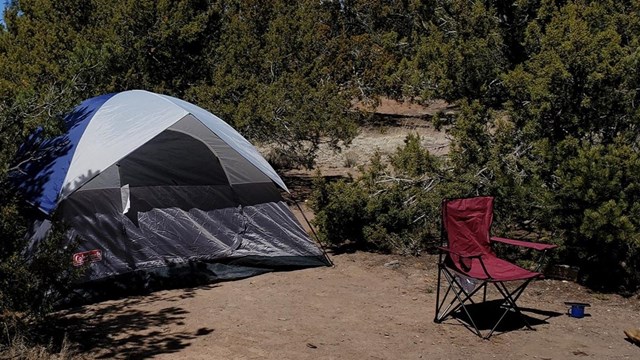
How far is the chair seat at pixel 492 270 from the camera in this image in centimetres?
508

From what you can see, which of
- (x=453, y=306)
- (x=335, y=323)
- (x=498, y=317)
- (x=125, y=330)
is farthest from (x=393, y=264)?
(x=125, y=330)

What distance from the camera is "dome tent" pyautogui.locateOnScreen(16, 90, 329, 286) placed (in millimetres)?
6355

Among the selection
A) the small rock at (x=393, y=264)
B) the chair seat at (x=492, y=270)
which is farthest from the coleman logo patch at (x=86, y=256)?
the chair seat at (x=492, y=270)

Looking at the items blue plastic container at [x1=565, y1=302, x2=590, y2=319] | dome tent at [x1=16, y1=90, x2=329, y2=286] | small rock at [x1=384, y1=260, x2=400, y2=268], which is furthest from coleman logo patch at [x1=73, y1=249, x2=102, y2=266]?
blue plastic container at [x1=565, y1=302, x2=590, y2=319]

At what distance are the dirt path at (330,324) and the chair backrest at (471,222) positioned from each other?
72 cm

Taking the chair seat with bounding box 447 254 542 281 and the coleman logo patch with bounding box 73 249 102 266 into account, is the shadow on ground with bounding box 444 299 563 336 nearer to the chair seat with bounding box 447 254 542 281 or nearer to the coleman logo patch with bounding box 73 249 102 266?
the chair seat with bounding box 447 254 542 281

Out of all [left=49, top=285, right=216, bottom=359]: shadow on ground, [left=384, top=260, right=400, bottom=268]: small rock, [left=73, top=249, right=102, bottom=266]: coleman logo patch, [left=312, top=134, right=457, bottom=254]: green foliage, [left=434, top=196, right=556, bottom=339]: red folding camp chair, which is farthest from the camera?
[left=312, top=134, right=457, bottom=254]: green foliage

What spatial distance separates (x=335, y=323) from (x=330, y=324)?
53 millimetres

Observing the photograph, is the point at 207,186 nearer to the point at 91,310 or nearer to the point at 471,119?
the point at 91,310

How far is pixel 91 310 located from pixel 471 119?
4938 millimetres

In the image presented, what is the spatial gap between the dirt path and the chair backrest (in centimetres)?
72

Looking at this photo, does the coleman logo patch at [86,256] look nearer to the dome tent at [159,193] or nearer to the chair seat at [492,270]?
the dome tent at [159,193]

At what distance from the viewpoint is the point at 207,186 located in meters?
7.48

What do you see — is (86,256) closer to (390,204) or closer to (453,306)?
(453,306)
